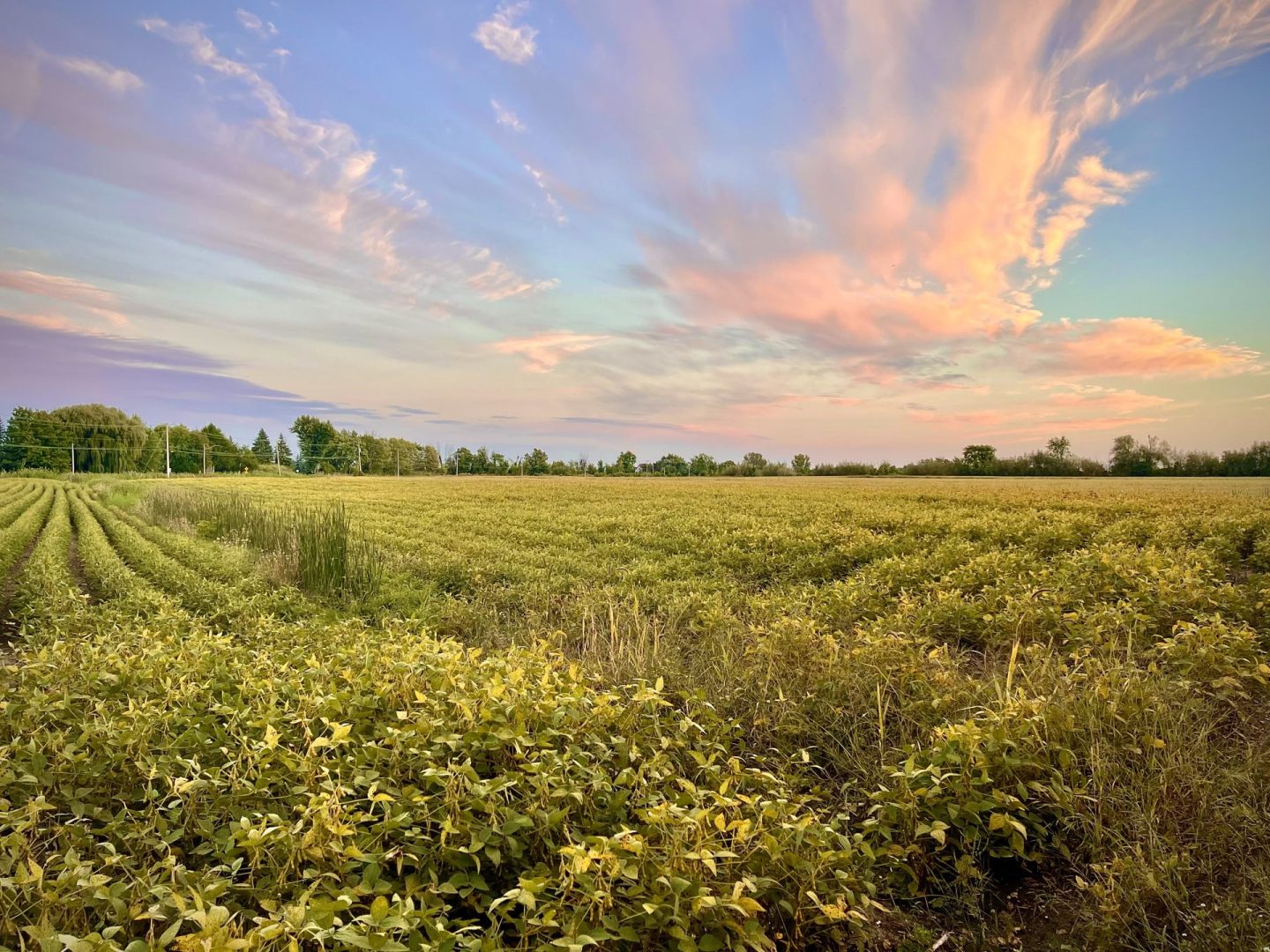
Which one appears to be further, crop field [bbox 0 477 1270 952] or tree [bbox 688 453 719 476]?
tree [bbox 688 453 719 476]

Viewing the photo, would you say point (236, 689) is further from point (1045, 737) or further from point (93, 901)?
point (1045, 737)

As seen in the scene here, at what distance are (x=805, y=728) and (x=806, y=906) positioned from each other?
2.30 meters

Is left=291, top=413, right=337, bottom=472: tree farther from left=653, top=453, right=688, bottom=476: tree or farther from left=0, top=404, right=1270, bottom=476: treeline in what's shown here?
left=653, top=453, right=688, bottom=476: tree

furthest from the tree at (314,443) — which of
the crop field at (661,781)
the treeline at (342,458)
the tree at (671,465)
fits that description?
the crop field at (661,781)

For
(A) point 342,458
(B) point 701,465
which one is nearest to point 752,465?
(B) point 701,465

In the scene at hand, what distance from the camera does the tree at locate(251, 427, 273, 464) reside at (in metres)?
115

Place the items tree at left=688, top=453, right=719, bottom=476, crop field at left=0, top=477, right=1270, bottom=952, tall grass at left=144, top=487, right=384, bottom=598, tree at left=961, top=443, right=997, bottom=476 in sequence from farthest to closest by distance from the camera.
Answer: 1. tree at left=688, top=453, right=719, bottom=476
2. tree at left=961, top=443, right=997, bottom=476
3. tall grass at left=144, top=487, right=384, bottom=598
4. crop field at left=0, top=477, right=1270, bottom=952

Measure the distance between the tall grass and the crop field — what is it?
10.4 ft

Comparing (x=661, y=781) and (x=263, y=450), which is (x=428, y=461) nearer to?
(x=263, y=450)

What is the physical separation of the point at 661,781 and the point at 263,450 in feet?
452

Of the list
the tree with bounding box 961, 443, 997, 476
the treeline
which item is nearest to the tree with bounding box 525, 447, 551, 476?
the treeline

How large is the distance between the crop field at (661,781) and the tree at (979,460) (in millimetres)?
50238

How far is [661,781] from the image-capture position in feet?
13.1

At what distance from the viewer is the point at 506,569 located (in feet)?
42.1
